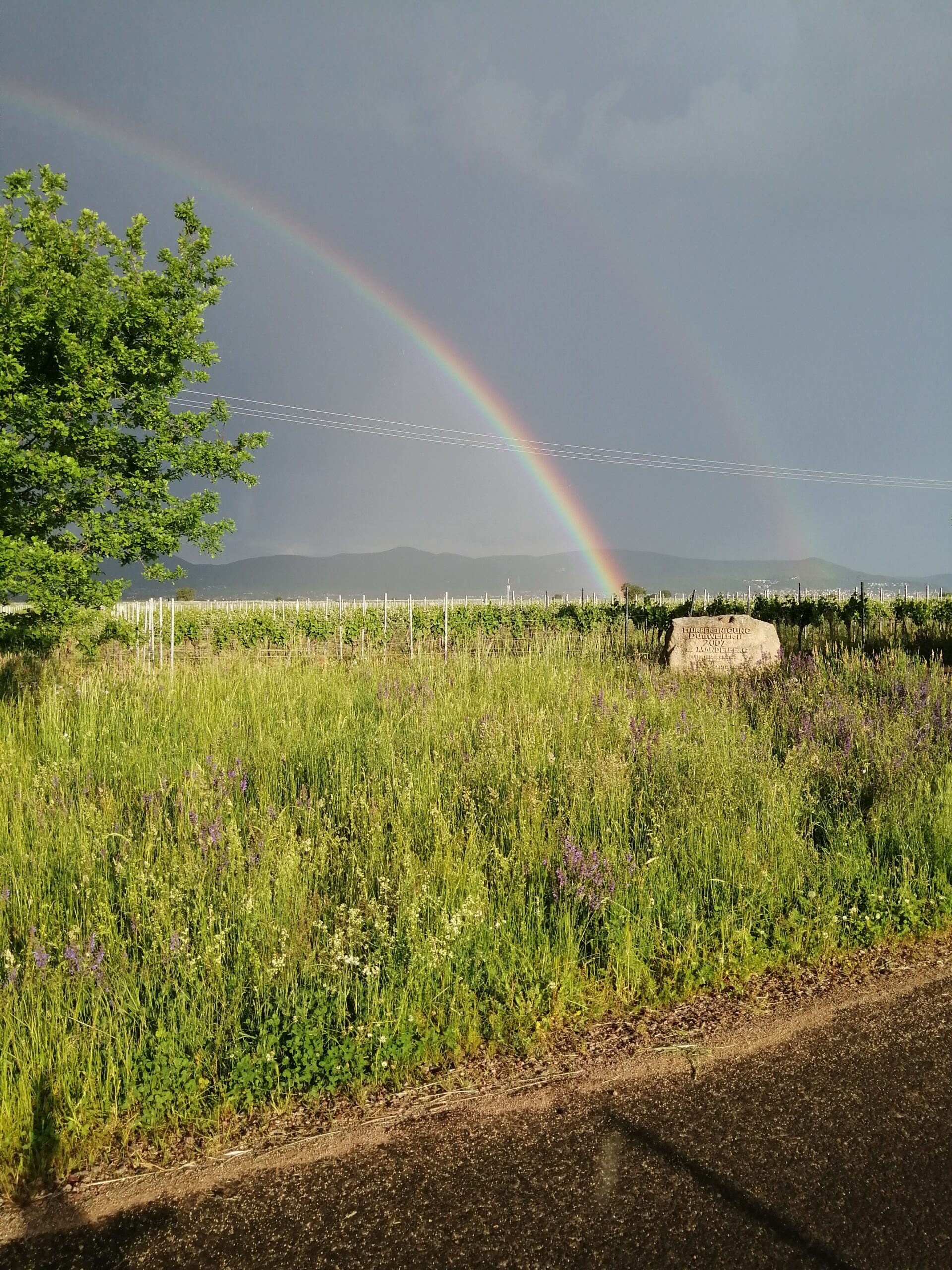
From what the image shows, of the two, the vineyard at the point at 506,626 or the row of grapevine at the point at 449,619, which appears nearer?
the vineyard at the point at 506,626

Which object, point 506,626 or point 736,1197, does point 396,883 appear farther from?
point 506,626

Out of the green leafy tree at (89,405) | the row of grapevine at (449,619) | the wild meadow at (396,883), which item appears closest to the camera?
the wild meadow at (396,883)

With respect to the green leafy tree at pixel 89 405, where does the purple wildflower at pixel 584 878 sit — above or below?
below

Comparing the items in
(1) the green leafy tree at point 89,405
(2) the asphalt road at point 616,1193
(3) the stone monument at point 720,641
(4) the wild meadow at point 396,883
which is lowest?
(2) the asphalt road at point 616,1193

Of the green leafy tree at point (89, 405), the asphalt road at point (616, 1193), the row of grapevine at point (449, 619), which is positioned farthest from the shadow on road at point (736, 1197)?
the row of grapevine at point (449, 619)

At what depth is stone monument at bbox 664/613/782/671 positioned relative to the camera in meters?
13.1

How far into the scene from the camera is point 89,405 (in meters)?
11.0

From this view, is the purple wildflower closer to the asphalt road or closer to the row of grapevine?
the asphalt road

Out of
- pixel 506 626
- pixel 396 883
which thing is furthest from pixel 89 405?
pixel 506 626

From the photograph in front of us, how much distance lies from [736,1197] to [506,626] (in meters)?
34.2

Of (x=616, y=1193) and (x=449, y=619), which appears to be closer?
(x=616, y=1193)

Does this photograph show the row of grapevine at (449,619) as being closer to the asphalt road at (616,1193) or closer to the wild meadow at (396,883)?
the wild meadow at (396,883)

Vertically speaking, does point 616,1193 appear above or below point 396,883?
below

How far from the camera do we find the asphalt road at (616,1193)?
220 centimetres
